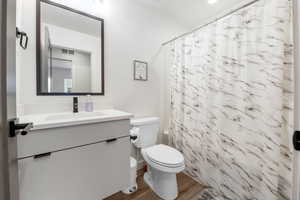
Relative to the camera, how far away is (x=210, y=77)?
155 centimetres

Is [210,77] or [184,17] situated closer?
[210,77]

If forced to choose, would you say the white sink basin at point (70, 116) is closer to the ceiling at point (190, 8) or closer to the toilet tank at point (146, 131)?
the toilet tank at point (146, 131)

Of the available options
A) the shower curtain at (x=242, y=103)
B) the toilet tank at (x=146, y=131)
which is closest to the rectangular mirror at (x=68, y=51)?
the toilet tank at (x=146, y=131)

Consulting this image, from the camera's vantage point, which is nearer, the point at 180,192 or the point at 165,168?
the point at 165,168

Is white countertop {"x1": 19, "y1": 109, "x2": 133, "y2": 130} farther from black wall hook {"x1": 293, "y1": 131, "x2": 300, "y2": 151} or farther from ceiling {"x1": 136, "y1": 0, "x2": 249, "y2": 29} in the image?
ceiling {"x1": 136, "y1": 0, "x2": 249, "y2": 29}

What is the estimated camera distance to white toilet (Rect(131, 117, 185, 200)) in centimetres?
136

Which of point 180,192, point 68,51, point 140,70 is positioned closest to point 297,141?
point 180,192

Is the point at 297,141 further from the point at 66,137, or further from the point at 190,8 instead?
the point at 190,8

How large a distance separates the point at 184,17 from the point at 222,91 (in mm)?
1589

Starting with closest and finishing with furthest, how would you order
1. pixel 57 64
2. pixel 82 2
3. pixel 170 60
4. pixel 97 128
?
pixel 97 128, pixel 57 64, pixel 82 2, pixel 170 60

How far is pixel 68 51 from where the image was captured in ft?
4.75

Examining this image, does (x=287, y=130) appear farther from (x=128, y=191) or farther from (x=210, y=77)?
(x=128, y=191)

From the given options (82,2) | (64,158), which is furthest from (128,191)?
(82,2)

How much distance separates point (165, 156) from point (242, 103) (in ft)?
3.01
